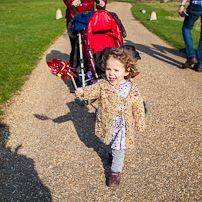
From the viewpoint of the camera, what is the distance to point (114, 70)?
7.56 feet

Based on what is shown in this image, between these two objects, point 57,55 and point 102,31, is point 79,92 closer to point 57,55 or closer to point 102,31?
point 102,31

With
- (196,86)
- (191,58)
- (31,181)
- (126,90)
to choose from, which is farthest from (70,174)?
(191,58)

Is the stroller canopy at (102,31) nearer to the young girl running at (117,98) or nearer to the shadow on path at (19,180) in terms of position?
the young girl running at (117,98)

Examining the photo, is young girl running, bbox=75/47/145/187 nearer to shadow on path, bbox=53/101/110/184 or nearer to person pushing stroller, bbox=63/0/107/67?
shadow on path, bbox=53/101/110/184

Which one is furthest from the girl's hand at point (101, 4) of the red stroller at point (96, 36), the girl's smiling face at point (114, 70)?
the girl's smiling face at point (114, 70)

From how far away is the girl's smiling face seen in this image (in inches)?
89.6

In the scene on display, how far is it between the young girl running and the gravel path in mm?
664

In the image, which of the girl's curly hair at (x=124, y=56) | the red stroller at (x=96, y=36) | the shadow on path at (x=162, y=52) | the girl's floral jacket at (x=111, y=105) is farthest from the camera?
the shadow on path at (x=162, y=52)

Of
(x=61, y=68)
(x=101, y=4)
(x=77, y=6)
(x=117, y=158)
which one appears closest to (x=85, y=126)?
(x=117, y=158)

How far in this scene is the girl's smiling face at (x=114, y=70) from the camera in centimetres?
228

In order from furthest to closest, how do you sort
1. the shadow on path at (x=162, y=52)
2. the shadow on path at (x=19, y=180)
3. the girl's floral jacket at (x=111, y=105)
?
the shadow on path at (x=162, y=52) → the shadow on path at (x=19, y=180) → the girl's floral jacket at (x=111, y=105)

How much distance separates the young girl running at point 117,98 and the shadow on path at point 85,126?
30.4 inches

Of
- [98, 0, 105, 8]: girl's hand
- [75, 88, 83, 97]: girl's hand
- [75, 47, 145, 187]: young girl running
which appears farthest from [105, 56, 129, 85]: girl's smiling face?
[98, 0, 105, 8]: girl's hand

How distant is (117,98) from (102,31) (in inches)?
89.0
